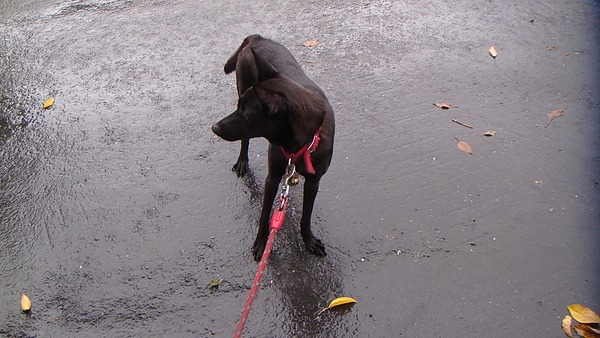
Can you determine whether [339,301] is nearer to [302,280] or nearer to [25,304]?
[302,280]

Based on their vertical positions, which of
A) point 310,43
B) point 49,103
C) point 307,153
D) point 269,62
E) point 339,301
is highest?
point 269,62

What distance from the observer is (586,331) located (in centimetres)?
240

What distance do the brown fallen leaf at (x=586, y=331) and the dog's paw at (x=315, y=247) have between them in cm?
157

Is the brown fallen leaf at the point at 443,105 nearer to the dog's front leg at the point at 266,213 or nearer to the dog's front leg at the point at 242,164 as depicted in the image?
the dog's front leg at the point at 242,164

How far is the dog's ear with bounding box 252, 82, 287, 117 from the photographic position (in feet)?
7.23

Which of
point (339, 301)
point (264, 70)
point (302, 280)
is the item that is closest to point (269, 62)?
point (264, 70)

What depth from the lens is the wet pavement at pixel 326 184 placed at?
2.62 metres

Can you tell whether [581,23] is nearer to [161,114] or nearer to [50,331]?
[161,114]

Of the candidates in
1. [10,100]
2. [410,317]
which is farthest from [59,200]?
[410,317]

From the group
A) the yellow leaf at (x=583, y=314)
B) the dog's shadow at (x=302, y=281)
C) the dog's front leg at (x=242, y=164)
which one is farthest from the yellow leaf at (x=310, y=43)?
the yellow leaf at (x=583, y=314)

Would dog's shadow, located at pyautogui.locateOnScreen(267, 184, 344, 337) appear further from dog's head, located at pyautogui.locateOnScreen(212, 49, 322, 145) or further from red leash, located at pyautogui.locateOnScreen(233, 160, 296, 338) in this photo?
dog's head, located at pyautogui.locateOnScreen(212, 49, 322, 145)

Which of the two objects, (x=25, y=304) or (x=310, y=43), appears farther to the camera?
(x=310, y=43)

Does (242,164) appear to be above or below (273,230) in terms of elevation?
below

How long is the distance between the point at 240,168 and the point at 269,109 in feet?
4.72
